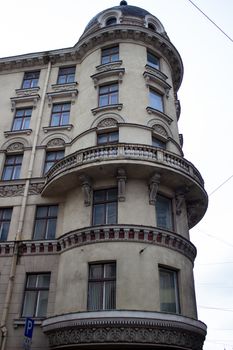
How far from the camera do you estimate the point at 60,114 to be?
953 inches

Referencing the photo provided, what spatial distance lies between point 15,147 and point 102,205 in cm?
851

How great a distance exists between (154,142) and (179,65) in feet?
30.2

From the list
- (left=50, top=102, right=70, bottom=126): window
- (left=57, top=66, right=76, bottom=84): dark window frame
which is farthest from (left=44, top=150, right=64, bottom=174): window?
(left=57, top=66, right=76, bottom=84): dark window frame

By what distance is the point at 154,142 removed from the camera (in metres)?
20.8

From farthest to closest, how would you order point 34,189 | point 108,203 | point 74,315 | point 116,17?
point 116,17, point 34,189, point 108,203, point 74,315

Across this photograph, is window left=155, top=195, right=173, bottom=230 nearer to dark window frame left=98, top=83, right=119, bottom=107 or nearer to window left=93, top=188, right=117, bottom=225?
window left=93, top=188, right=117, bottom=225

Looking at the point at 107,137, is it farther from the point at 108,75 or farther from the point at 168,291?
the point at 168,291

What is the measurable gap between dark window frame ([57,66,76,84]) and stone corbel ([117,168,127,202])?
11085 mm

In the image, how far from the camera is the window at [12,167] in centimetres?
2214

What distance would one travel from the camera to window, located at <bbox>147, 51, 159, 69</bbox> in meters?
24.7

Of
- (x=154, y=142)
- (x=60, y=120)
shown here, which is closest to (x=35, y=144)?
(x=60, y=120)

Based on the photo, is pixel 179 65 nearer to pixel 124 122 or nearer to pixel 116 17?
pixel 116 17

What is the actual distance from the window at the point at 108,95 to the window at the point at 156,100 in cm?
232

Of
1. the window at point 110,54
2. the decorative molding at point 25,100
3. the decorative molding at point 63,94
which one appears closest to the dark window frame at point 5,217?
the decorative molding at point 25,100
